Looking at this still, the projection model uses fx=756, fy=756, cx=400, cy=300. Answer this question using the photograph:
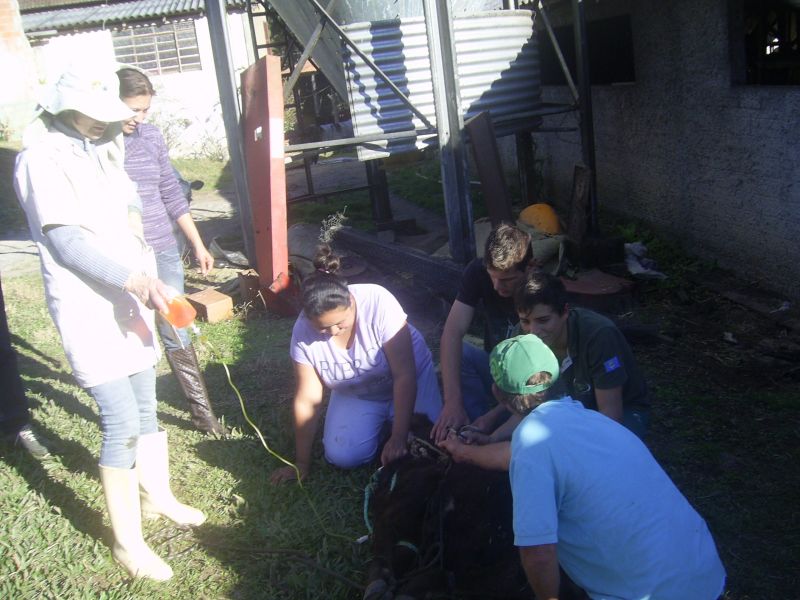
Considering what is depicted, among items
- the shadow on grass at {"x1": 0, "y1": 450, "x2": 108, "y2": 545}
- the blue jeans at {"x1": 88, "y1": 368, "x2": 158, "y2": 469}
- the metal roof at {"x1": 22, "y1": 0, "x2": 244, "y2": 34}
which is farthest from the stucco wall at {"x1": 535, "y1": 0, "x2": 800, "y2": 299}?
the metal roof at {"x1": 22, "y1": 0, "x2": 244, "y2": 34}

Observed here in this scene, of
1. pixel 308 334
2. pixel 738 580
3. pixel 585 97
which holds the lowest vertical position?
pixel 738 580

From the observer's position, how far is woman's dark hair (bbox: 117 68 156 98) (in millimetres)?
3809

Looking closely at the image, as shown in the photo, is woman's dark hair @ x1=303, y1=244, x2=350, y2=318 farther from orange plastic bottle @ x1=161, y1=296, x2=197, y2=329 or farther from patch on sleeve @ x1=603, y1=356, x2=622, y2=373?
patch on sleeve @ x1=603, y1=356, x2=622, y2=373

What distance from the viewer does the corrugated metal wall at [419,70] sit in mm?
6246

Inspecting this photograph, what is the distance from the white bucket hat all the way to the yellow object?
4549mm

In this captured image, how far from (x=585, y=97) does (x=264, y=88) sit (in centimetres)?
278

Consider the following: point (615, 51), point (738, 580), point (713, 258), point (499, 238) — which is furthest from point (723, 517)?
point (615, 51)

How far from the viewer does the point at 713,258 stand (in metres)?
6.48

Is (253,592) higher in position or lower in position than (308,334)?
lower

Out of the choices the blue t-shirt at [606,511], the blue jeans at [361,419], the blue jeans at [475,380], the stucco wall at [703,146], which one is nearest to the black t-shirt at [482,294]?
the blue jeans at [475,380]

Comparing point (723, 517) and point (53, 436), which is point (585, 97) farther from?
point (53, 436)

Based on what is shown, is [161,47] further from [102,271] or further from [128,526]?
[128,526]

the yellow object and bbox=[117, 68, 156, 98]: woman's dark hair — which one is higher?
bbox=[117, 68, 156, 98]: woman's dark hair

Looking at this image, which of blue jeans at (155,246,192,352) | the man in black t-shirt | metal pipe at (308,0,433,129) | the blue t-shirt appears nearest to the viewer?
the blue t-shirt
